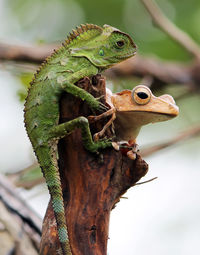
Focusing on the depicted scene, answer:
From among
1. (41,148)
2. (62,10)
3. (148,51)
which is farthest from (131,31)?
(41,148)

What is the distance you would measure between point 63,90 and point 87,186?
69 cm

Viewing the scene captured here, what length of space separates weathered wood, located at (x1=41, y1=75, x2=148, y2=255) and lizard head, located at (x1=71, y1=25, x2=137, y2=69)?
1.20ft

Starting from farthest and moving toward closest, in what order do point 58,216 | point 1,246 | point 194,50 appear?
1. point 194,50
2. point 1,246
3. point 58,216

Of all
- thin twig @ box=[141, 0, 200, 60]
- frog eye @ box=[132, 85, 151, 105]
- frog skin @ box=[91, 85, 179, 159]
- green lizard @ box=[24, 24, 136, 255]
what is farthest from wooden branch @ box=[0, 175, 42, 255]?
thin twig @ box=[141, 0, 200, 60]

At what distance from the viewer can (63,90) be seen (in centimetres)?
373

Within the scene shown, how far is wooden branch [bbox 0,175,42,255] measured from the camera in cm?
473

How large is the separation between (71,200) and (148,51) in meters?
7.37

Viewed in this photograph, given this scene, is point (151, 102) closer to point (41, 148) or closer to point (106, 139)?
point (106, 139)

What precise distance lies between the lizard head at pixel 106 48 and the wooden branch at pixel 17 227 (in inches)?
67.9

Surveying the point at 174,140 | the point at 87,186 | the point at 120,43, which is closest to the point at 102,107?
the point at 87,186

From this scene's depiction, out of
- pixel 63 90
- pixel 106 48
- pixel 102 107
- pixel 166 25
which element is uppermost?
pixel 166 25

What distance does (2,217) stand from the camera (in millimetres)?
4891

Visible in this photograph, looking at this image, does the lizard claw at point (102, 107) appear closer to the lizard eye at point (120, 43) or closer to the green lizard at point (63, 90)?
the green lizard at point (63, 90)

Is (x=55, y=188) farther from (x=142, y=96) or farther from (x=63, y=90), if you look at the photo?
(x=142, y=96)
